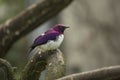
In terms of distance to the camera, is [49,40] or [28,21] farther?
[28,21]

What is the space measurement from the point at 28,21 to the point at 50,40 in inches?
72.6

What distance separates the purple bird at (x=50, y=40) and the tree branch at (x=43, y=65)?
0.36 feet

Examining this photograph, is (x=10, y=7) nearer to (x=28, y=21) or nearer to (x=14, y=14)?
(x=14, y=14)

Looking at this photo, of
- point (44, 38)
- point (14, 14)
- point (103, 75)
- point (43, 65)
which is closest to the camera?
point (103, 75)

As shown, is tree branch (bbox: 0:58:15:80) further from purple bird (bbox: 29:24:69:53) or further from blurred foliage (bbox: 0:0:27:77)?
blurred foliage (bbox: 0:0:27:77)

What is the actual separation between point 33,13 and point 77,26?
292cm

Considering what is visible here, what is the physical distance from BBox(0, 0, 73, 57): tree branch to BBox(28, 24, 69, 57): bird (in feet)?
5.37

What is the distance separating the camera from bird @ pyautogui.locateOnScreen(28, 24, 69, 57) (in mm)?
2930

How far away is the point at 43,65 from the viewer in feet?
8.79

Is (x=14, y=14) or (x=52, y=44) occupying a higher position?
(x=14, y=14)

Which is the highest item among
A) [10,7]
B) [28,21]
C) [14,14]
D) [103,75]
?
[10,7]

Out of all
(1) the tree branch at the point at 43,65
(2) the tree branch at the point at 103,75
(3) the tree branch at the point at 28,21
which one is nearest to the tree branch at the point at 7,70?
(1) the tree branch at the point at 43,65

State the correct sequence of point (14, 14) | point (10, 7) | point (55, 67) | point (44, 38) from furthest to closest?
point (10, 7), point (14, 14), point (44, 38), point (55, 67)

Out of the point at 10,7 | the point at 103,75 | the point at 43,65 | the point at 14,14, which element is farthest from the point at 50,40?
the point at 10,7
